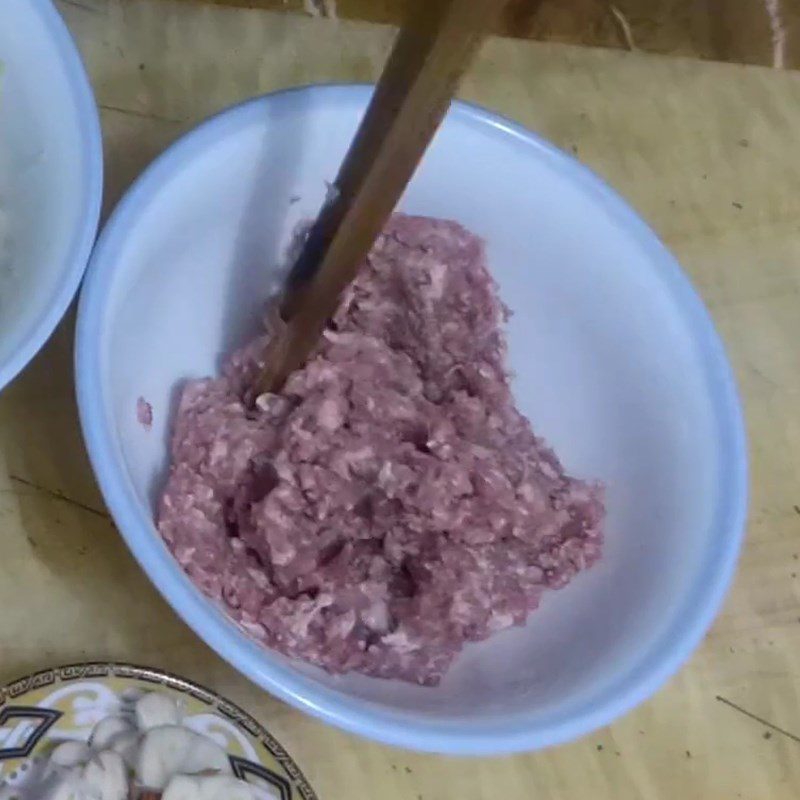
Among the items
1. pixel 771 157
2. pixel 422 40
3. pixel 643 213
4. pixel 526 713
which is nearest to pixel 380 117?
pixel 422 40

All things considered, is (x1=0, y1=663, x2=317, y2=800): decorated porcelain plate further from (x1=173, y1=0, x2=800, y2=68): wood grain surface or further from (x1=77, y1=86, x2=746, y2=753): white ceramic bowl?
(x1=173, y1=0, x2=800, y2=68): wood grain surface

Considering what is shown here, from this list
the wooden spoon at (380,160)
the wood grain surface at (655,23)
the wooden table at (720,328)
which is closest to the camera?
the wooden spoon at (380,160)

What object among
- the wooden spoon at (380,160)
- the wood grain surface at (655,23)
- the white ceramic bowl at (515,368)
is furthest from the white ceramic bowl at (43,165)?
the wood grain surface at (655,23)

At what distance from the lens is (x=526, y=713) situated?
0.73 meters

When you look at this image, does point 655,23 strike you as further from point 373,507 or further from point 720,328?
point 373,507

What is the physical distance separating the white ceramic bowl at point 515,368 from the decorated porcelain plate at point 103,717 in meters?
0.09

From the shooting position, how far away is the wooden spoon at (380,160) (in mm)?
556

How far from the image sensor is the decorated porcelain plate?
0.75 metres

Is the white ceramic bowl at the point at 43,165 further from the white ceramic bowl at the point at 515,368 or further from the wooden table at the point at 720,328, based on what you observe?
the wooden table at the point at 720,328

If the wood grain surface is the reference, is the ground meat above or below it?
below

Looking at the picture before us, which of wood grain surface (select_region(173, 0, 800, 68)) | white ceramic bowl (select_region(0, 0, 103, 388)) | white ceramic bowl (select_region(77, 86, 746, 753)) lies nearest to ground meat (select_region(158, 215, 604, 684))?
white ceramic bowl (select_region(77, 86, 746, 753))

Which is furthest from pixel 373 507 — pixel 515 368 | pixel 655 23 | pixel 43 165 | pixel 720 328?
pixel 655 23

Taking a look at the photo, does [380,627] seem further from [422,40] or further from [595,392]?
[422,40]

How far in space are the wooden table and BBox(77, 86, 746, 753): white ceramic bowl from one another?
0.11 m
